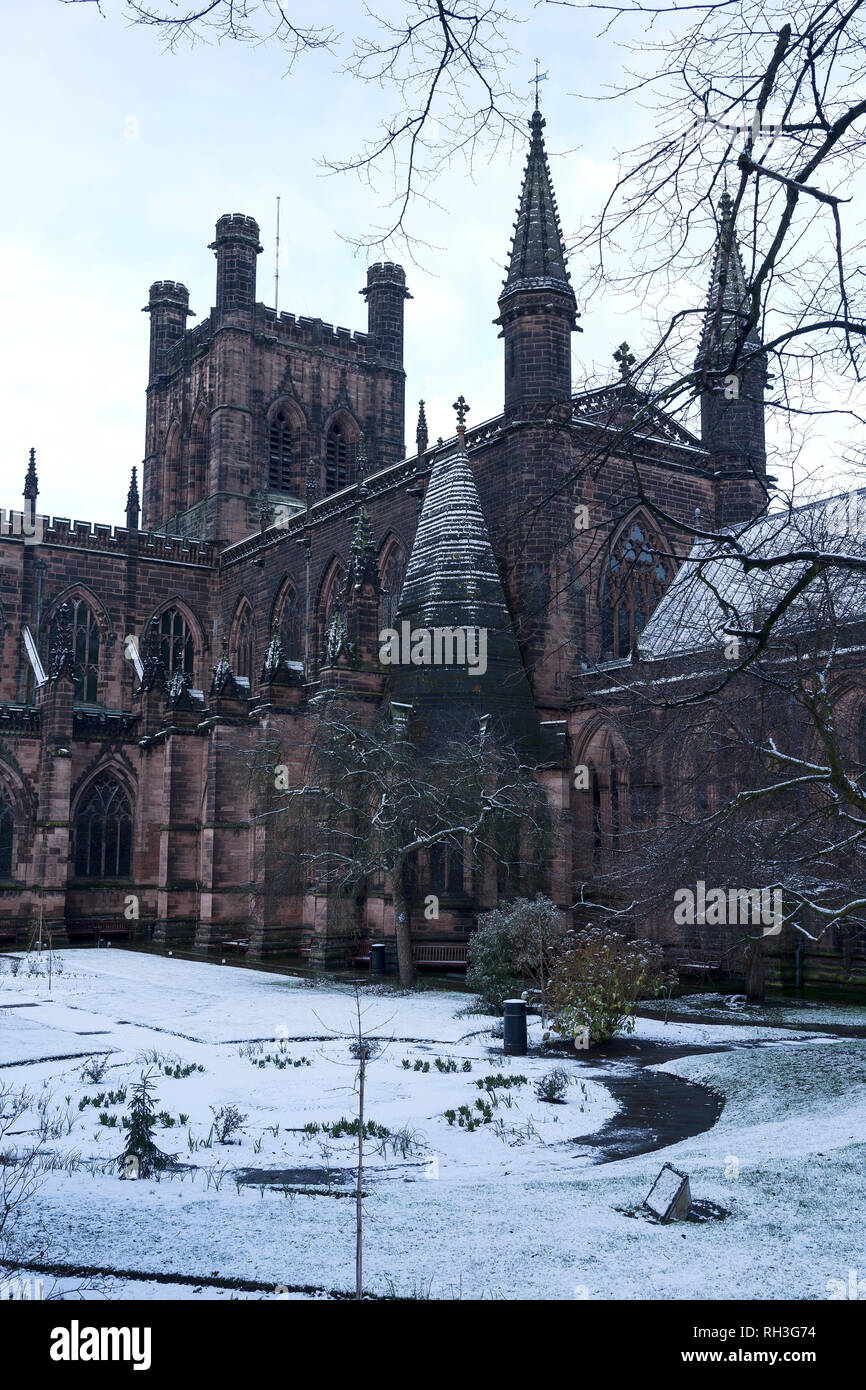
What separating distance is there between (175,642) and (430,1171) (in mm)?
36645

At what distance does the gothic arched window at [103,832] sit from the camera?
3625 centimetres

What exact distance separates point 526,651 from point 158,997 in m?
11.2

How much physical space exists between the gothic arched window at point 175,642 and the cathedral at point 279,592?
10 centimetres

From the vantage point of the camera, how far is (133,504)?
4650 cm

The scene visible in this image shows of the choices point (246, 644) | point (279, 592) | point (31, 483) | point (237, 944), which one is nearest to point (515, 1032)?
point (237, 944)

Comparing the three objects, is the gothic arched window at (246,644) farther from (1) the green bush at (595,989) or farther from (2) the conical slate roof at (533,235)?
(1) the green bush at (595,989)

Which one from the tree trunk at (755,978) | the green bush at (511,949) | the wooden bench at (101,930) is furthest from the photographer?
the wooden bench at (101,930)

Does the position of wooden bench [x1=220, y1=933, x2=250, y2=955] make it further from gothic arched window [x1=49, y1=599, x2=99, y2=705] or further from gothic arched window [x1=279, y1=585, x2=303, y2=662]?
gothic arched window [x1=49, y1=599, x2=99, y2=705]

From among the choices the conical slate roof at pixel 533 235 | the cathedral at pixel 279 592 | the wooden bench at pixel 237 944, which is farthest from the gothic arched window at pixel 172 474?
the conical slate roof at pixel 533 235

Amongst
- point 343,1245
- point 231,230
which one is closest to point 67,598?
point 231,230

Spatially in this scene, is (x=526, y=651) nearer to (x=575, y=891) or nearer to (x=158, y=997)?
(x=575, y=891)

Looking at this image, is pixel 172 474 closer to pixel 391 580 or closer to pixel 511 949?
pixel 391 580

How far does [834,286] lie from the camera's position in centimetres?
496

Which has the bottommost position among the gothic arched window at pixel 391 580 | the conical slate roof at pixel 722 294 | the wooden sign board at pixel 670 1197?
Result: the wooden sign board at pixel 670 1197
